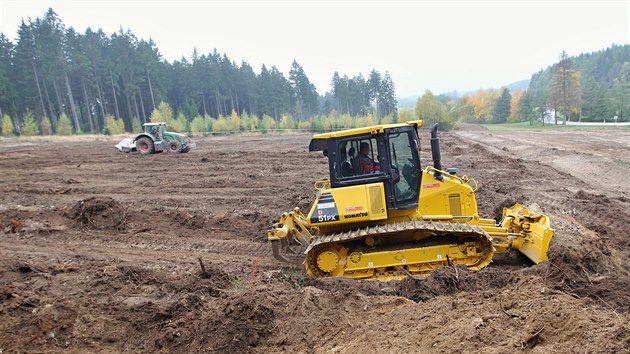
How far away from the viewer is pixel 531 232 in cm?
667

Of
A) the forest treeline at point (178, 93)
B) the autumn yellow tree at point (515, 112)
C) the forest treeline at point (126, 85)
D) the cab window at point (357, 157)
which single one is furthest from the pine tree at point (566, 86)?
the cab window at point (357, 157)

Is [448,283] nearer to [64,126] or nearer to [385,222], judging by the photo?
[385,222]

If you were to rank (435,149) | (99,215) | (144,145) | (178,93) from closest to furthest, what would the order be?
(435,149) < (99,215) < (144,145) < (178,93)

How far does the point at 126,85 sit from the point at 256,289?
65.6 metres

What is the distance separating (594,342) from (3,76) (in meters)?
71.1

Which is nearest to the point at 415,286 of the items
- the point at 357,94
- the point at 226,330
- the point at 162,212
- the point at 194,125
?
the point at 226,330

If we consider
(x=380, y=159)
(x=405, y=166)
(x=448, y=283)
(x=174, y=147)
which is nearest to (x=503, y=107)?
(x=174, y=147)

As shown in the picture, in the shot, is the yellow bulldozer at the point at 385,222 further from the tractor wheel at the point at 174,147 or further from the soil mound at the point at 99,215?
the tractor wheel at the point at 174,147

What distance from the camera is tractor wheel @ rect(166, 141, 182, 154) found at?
27.9 meters

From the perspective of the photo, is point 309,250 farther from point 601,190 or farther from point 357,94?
point 357,94

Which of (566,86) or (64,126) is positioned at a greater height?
(64,126)

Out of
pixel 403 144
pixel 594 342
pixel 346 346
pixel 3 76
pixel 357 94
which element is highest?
pixel 3 76

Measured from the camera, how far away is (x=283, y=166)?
2028cm

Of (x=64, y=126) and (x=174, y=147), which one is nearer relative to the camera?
(x=174, y=147)
